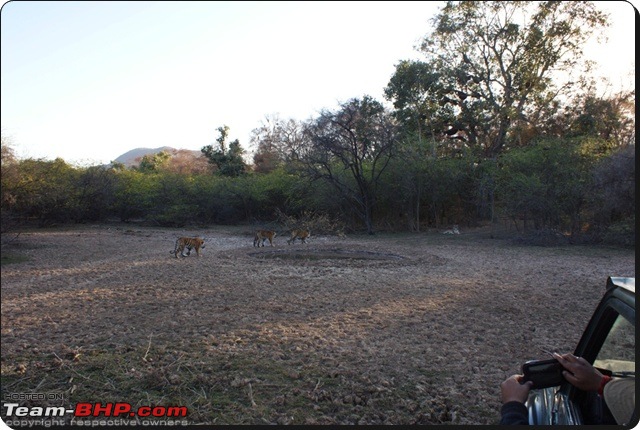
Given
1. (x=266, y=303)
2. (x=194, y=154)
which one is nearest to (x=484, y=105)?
(x=266, y=303)

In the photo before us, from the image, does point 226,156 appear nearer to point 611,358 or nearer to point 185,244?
point 185,244

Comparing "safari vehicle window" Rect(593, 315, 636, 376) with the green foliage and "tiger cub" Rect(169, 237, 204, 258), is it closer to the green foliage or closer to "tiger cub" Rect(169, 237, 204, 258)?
"tiger cub" Rect(169, 237, 204, 258)

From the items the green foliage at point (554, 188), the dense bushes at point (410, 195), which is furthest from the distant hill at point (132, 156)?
the green foliage at point (554, 188)

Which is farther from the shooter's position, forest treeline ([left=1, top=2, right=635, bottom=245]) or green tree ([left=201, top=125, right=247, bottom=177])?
green tree ([left=201, top=125, right=247, bottom=177])

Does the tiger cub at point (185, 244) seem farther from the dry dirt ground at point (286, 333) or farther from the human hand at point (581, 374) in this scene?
the human hand at point (581, 374)

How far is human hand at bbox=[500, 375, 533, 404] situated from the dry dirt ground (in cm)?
122

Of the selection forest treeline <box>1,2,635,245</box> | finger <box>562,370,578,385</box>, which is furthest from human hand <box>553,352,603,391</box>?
forest treeline <box>1,2,635,245</box>

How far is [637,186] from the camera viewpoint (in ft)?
4.59

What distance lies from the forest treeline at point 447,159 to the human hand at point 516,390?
44.6 ft

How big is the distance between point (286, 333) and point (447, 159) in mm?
16718

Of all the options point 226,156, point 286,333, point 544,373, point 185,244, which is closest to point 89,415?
point 544,373

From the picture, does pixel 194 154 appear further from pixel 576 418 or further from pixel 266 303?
pixel 576 418

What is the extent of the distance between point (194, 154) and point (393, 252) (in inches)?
1616

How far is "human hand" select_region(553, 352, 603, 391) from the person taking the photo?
1538 mm
